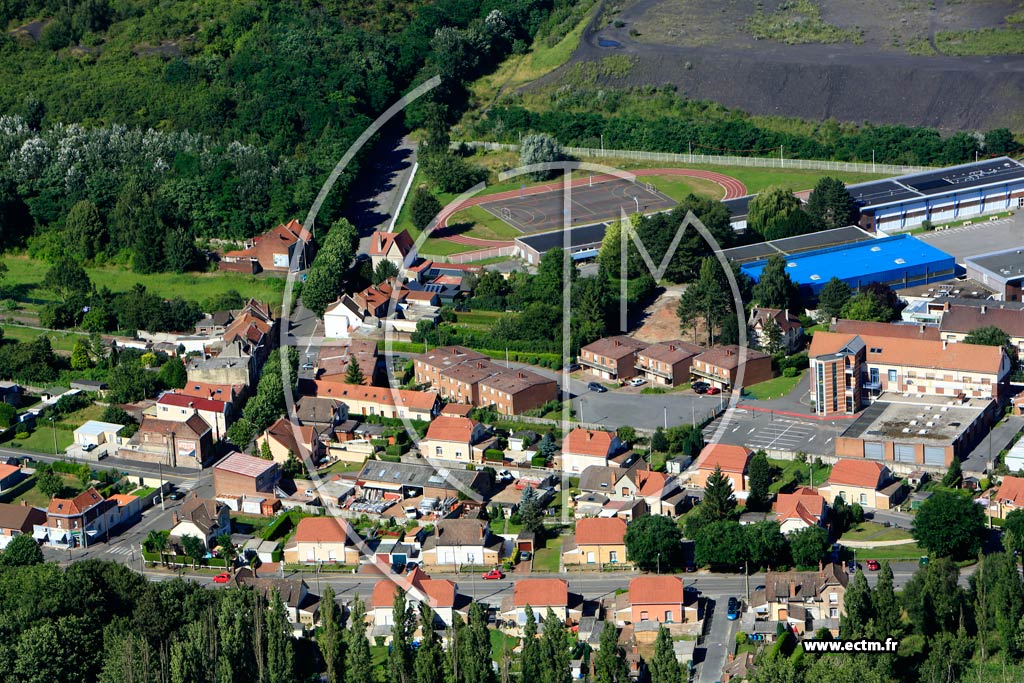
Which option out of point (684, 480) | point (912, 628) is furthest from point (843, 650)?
point (684, 480)

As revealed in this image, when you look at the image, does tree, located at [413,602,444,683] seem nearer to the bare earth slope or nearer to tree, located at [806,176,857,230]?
tree, located at [806,176,857,230]

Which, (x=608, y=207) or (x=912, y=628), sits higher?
(x=608, y=207)

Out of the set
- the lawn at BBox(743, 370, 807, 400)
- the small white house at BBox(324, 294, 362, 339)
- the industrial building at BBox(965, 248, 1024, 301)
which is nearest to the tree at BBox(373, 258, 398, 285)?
the small white house at BBox(324, 294, 362, 339)

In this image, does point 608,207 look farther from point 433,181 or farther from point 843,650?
point 843,650

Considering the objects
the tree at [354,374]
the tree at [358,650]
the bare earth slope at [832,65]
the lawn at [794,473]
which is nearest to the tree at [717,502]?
the lawn at [794,473]

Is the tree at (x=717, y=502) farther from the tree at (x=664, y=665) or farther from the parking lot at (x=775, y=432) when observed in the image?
the tree at (x=664, y=665)

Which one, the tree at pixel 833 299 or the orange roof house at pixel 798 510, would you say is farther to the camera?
the tree at pixel 833 299
